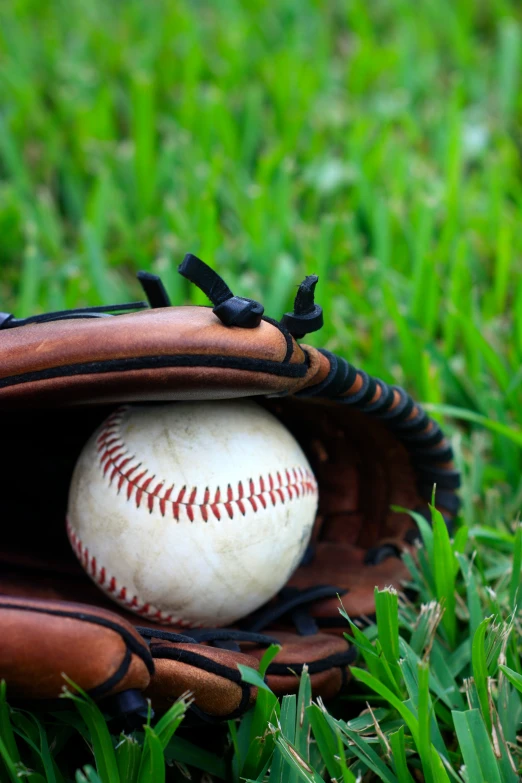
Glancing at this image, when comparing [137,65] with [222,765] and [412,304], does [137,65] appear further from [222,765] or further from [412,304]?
[222,765]

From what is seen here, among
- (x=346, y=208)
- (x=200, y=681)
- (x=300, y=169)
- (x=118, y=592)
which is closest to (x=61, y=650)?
(x=200, y=681)

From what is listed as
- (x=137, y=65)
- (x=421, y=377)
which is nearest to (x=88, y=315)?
(x=421, y=377)

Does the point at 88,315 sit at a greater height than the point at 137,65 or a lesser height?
lesser

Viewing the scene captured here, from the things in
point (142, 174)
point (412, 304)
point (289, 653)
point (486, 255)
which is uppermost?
point (142, 174)

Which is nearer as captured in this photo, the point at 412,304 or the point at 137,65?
the point at 412,304

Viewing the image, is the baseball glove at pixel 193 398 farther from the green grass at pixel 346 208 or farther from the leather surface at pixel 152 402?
the green grass at pixel 346 208

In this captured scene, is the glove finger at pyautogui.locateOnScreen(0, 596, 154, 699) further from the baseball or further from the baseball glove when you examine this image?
the baseball

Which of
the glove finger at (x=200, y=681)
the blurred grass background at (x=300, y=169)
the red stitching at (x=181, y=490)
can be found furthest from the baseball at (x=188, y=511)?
the blurred grass background at (x=300, y=169)
